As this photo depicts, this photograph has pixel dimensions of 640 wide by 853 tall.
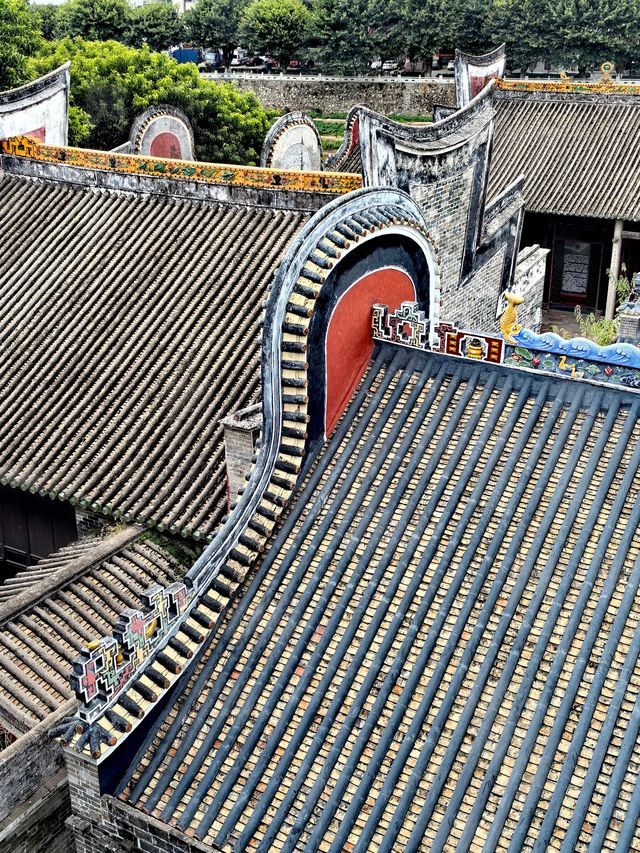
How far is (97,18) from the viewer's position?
5675 cm

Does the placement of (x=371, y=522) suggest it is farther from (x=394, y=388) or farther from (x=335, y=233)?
(x=335, y=233)

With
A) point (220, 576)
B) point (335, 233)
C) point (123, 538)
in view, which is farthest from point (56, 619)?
point (335, 233)

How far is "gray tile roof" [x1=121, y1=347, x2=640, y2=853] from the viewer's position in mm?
7090

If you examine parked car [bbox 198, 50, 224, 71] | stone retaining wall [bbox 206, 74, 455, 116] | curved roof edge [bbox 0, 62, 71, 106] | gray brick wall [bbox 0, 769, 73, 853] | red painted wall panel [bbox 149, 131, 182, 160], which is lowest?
gray brick wall [bbox 0, 769, 73, 853]

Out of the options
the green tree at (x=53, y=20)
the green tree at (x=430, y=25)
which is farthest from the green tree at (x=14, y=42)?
the green tree at (x=430, y=25)

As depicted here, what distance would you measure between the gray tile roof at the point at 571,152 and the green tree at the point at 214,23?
35.6m

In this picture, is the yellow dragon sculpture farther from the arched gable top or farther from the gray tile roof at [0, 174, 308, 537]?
the gray tile roof at [0, 174, 308, 537]

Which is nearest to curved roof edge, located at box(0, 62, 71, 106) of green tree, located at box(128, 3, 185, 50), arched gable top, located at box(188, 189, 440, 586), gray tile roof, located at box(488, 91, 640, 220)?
arched gable top, located at box(188, 189, 440, 586)

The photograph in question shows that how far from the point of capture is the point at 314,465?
9516 millimetres

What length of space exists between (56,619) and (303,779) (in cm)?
456

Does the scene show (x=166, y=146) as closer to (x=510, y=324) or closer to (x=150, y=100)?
(x=510, y=324)

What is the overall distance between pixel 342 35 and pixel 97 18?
564 inches

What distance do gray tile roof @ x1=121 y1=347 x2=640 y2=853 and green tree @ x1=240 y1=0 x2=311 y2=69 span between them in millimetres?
54936

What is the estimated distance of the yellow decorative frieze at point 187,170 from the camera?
15008 millimetres
